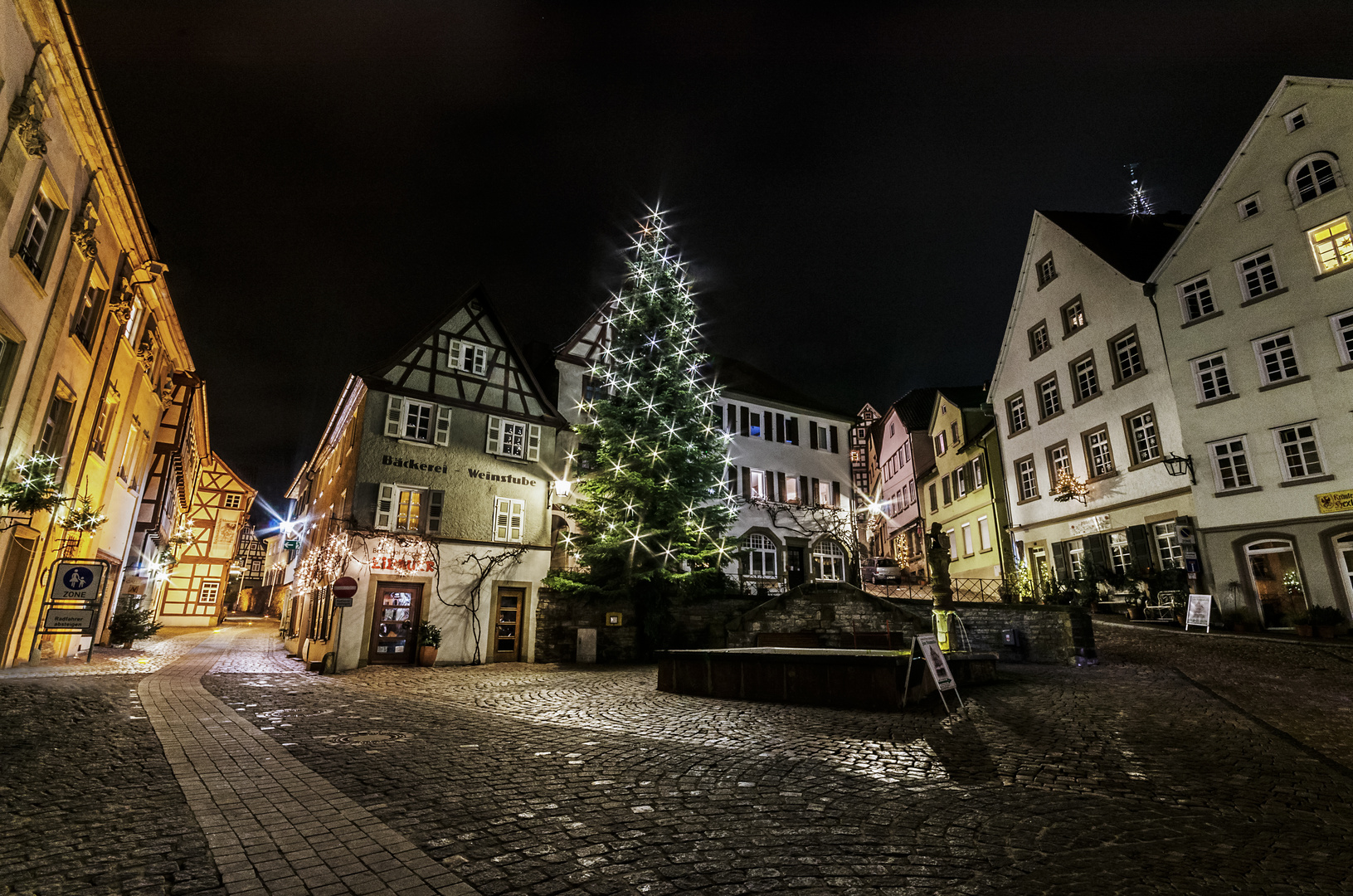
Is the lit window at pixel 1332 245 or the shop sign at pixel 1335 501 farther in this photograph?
the lit window at pixel 1332 245

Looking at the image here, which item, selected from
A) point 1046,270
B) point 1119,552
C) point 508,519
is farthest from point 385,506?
point 1046,270

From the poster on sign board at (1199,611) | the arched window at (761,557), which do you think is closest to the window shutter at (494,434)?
the arched window at (761,557)

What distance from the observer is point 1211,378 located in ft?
66.7

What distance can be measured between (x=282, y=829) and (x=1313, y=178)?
28.5 meters

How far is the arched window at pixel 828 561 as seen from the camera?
101 feet

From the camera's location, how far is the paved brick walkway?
3.56 metres

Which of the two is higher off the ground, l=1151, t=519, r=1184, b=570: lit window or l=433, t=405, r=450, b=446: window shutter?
l=433, t=405, r=450, b=446: window shutter

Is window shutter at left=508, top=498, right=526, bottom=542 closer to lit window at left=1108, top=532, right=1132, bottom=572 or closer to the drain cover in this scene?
the drain cover

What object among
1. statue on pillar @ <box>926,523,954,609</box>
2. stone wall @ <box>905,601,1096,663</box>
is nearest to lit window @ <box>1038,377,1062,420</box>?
stone wall @ <box>905,601,1096,663</box>

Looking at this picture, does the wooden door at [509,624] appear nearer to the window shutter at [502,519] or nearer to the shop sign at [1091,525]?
A: the window shutter at [502,519]

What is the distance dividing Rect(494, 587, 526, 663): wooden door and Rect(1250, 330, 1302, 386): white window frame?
78.9ft

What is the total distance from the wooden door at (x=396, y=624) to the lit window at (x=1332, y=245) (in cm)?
2850

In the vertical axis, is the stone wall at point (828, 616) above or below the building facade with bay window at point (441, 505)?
below

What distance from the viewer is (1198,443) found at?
65.9 feet
